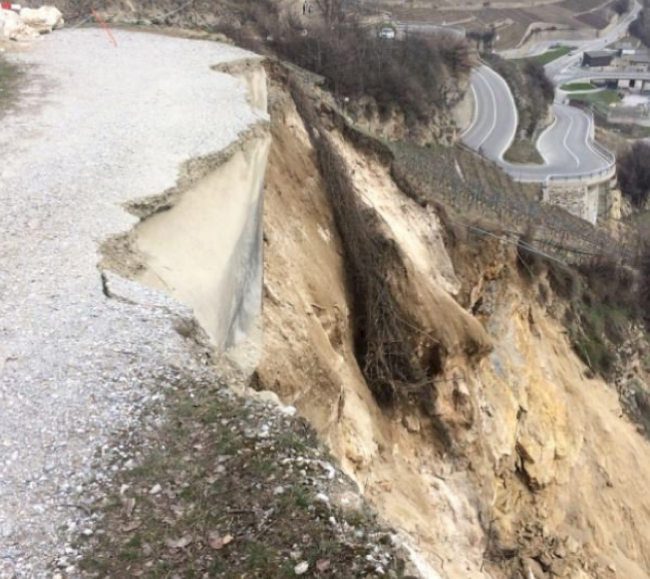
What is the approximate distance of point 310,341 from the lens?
Answer: 8.98 meters

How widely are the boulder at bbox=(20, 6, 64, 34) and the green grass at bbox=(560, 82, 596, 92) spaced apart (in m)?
80.5

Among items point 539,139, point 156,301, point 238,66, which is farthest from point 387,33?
point 156,301

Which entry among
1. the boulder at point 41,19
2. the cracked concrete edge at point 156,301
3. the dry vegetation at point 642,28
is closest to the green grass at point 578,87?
the dry vegetation at point 642,28

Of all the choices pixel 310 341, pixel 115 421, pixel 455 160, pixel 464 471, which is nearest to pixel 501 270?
pixel 464 471

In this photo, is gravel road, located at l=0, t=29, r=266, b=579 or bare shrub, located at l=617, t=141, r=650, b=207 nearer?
gravel road, located at l=0, t=29, r=266, b=579

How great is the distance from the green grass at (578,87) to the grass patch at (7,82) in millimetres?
83753

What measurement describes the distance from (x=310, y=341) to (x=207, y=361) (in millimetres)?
3650

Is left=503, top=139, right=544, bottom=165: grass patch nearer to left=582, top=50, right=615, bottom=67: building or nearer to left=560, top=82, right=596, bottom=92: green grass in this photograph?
left=560, top=82, right=596, bottom=92: green grass

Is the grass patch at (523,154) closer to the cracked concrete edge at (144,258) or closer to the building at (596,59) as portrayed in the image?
the cracked concrete edge at (144,258)

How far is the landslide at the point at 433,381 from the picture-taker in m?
9.05

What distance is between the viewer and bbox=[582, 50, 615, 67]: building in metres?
90.4

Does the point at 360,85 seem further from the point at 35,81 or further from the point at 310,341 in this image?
the point at 310,341

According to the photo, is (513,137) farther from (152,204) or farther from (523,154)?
(152,204)

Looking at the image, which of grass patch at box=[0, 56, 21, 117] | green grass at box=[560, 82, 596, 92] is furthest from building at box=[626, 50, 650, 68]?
grass patch at box=[0, 56, 21, 117]
